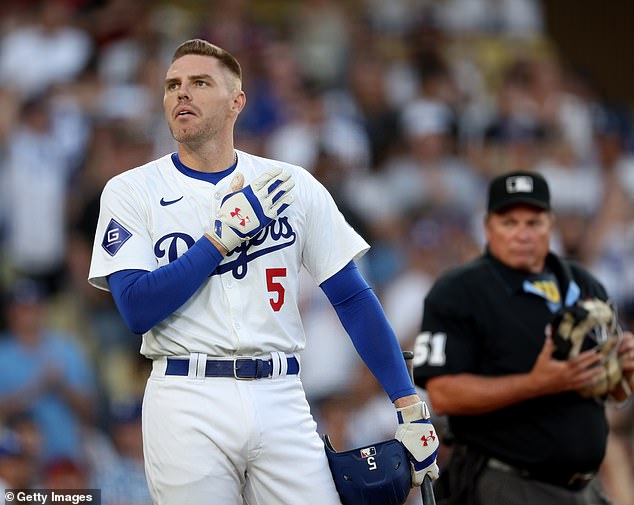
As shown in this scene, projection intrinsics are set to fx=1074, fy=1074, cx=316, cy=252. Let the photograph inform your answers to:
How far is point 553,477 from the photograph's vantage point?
437 cm

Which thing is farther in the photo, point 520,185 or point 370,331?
point 520,185

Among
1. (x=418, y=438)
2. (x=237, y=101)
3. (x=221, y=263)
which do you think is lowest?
(x=418, y=438)

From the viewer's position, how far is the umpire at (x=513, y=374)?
14.1ft

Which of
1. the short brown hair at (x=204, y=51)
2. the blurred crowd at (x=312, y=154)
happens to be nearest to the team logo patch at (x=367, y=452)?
the short brown hair at (x=204, y=51)

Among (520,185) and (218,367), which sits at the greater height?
(520,185)

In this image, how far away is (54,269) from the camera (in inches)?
300

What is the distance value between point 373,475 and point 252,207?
93 cm

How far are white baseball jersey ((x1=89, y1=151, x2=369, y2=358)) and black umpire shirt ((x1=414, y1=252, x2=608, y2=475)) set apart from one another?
3.50ft

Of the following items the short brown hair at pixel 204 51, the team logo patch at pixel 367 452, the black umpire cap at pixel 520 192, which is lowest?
the team logo patch at pixel 367 452

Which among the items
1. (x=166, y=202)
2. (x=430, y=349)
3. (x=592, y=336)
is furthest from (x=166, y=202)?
(x=592, y=336)

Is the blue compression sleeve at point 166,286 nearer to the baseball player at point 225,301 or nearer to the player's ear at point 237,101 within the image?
the baseball player at point 225,301

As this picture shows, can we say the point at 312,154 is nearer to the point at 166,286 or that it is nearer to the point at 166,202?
the point at 166,202

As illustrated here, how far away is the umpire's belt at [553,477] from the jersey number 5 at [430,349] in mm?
471

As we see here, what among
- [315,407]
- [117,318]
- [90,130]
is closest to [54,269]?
[117,318]
